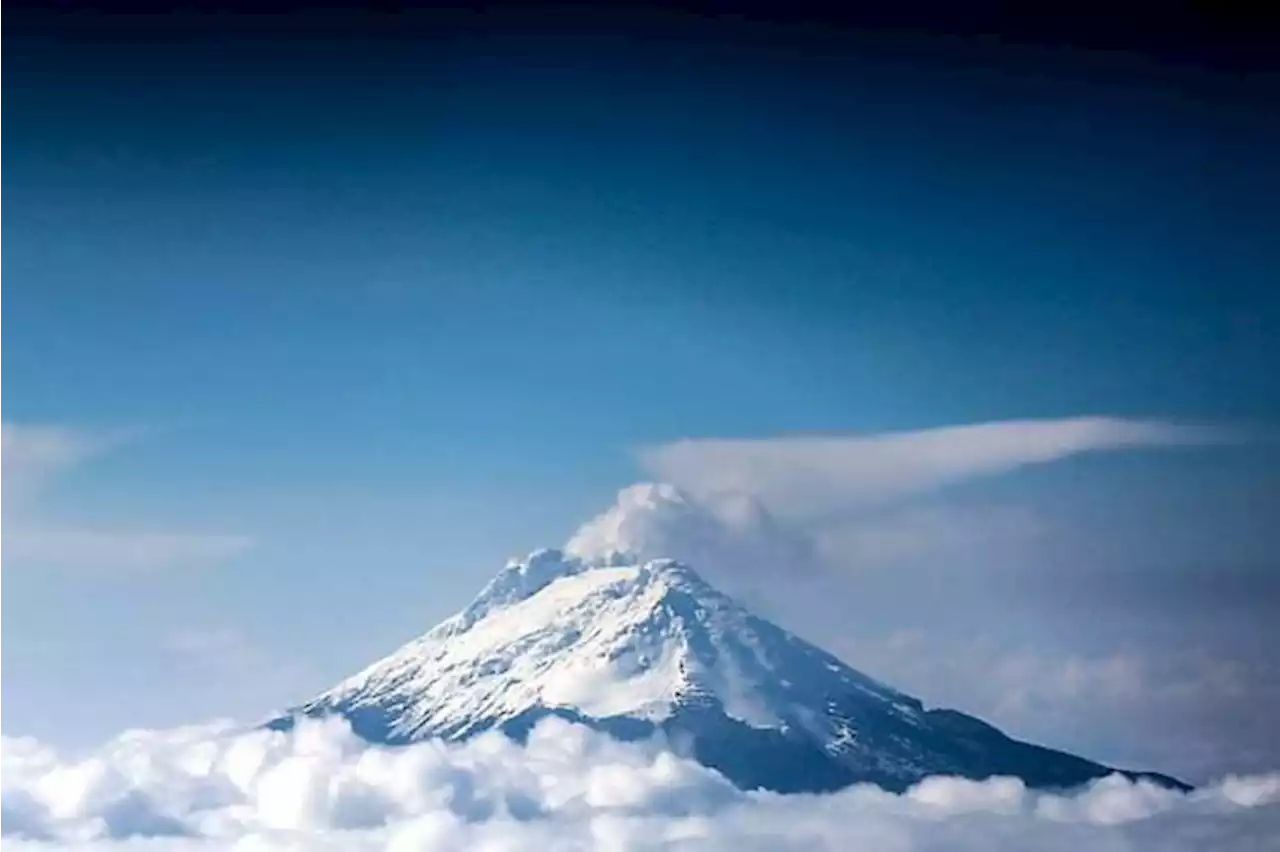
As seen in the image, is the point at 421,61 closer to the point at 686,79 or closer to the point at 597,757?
the point at 686,79

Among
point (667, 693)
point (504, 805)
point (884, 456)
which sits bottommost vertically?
point (504, 805)

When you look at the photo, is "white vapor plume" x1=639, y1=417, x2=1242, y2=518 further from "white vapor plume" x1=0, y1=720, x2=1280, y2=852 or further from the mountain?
"white vapor plume" x1=0, y1=720, x2=1280, y2=852

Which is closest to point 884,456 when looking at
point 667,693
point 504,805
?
point 667,693

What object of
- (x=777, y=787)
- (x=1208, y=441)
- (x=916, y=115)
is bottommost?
(x=777, y=787)

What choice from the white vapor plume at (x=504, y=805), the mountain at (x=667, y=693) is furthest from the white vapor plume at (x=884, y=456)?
the white vapor plume at (x=504, y=805)

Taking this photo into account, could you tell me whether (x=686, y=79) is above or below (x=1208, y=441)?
above

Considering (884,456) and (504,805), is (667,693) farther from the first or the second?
(884,456)

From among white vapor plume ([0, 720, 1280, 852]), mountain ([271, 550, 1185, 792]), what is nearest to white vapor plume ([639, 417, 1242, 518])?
mountain ([271, 550, 1185, 792])

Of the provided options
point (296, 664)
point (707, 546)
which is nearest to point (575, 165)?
point (707, 546)
